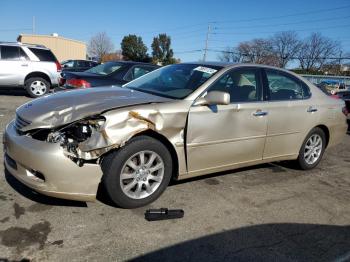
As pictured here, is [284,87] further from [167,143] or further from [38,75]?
[38,75]

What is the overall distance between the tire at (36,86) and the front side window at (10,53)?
81 centimetres

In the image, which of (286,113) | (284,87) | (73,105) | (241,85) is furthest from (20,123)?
(284,87)

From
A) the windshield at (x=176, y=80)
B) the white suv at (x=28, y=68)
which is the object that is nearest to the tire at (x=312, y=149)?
the windshield at (x=176, y=80)

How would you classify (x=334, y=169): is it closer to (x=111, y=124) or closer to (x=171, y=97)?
(x=171, y=97)

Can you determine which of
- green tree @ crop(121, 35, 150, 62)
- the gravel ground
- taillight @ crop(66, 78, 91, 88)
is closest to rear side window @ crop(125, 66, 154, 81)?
taillight @ crop(66, 78, 91, 88)

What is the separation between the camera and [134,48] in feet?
213

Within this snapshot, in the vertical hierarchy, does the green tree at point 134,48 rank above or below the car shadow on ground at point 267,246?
above

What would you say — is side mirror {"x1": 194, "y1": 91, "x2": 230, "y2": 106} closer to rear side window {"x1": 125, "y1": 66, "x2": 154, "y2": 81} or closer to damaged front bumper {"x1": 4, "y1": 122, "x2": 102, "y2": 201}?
damaged front bumper {"x1": 4, "y1": 122, "x2": 102, "y2": 201}

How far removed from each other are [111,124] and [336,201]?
2984 millimetres

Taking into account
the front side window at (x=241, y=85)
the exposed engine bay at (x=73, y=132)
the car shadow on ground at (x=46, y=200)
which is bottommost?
the car shadow on ground at (x=46, y=200)

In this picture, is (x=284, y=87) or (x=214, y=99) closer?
(x=214, y=99)

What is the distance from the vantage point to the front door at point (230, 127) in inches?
152

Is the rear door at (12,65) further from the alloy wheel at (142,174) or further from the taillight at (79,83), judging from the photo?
the alloy wheel at (142,174)

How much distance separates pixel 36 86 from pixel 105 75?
176 inches
